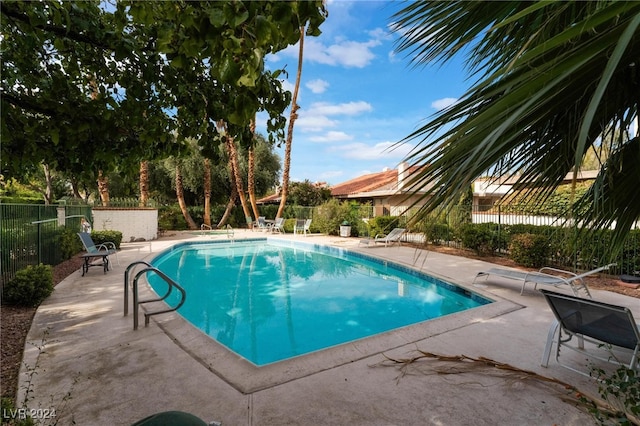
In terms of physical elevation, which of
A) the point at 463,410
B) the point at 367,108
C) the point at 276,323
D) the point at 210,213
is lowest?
the point at 276,323

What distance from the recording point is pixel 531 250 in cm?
892

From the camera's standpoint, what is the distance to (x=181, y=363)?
347cm

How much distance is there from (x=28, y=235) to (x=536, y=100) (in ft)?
29.3

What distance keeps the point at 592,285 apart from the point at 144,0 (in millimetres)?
9325

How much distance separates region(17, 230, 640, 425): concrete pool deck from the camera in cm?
264

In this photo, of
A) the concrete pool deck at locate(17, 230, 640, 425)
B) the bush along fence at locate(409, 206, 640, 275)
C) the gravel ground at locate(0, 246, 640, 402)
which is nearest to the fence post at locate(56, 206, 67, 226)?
the gravel ground at locate(0, 246, 640, 402)

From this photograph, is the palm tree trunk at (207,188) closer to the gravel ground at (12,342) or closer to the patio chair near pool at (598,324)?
the gravel ground at (12,342)

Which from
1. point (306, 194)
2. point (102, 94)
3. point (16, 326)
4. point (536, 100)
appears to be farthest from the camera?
point (306, 194)

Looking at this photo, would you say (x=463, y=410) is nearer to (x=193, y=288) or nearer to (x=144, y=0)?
(x=144, y=0)

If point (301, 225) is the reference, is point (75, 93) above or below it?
above

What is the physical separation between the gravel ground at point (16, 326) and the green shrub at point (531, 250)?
4.14ft

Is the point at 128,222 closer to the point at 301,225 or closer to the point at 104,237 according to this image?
the point at 104,237

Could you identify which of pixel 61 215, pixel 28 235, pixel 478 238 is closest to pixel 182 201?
pixel 61 215

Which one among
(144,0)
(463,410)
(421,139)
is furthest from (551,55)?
(463,410)
